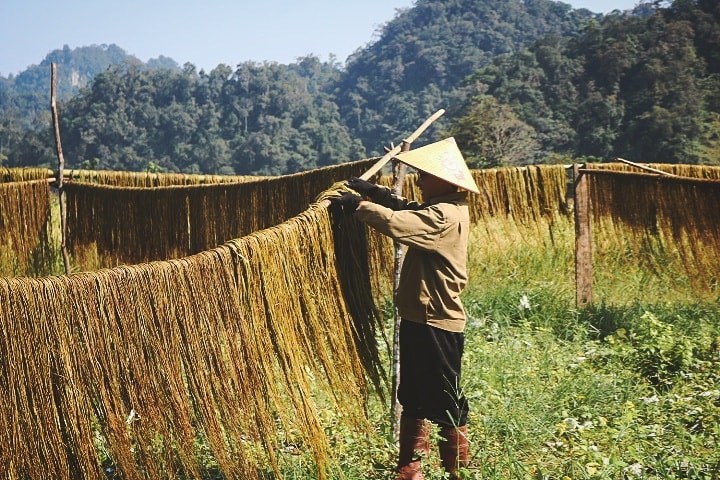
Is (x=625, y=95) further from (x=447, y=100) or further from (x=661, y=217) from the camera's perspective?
(x=447, y=100)

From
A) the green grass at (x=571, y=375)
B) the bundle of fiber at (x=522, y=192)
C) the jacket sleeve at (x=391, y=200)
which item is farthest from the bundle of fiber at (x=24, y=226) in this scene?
the jacket sleeve at (x=391, y=200)

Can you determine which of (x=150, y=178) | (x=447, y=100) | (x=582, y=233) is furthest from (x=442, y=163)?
(x=447, y=100)

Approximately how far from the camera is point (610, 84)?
36.2 meters

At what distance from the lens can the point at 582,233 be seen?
7.61 metres

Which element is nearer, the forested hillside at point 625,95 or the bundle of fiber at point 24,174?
the bundle of fiber at point 24,174

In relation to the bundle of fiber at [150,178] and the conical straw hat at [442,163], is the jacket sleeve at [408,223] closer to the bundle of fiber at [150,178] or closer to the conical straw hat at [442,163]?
the conical straw hat at [442,163]

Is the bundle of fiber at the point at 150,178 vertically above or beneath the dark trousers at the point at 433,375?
above

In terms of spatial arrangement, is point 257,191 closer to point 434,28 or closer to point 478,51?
point 478,51

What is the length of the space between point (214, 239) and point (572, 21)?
8519 cm

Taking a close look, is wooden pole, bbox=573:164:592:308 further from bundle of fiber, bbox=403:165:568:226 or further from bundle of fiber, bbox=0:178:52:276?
bundle of fiber, bbox=0:178:52:276

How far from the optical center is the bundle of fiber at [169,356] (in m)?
2.40

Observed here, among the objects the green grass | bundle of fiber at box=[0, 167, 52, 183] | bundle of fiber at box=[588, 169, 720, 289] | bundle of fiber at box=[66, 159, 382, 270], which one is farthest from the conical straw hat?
bundle of fiber at box=[0, 167, 52, 183]

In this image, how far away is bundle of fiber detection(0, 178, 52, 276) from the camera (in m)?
7.57

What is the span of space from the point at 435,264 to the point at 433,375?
0.60m
